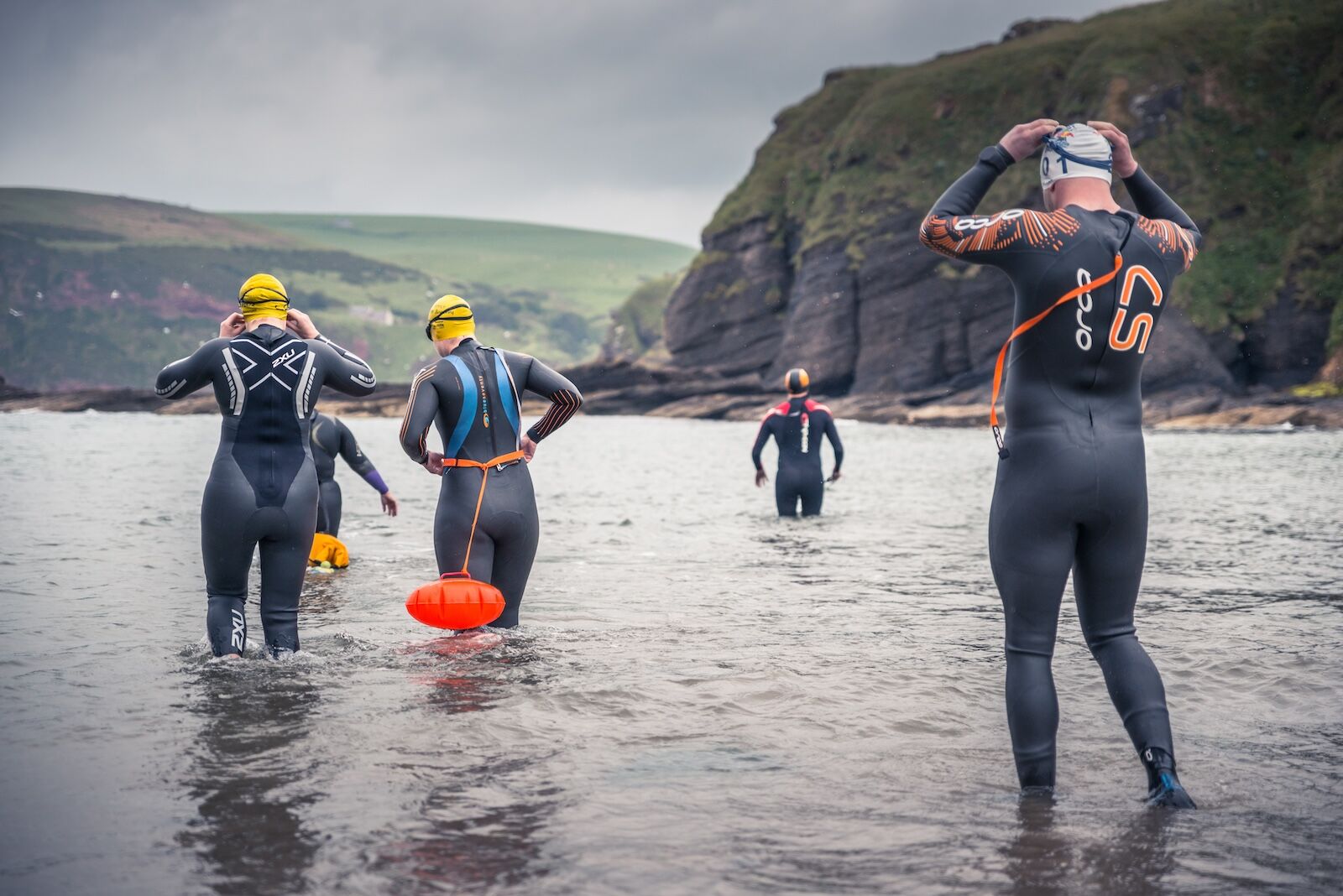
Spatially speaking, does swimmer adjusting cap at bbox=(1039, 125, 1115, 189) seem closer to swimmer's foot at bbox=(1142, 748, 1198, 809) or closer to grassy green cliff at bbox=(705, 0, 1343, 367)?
swimmer's foot at bbox=(1142, 748, 1198, 809)

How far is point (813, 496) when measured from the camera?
57.0 ft

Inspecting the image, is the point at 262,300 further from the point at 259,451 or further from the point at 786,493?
the point at 786,493

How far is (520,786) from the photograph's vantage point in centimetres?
514

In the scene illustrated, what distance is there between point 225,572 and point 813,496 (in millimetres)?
11359

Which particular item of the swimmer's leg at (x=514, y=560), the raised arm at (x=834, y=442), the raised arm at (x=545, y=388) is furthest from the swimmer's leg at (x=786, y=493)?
the swimmer's leg at (x=514, y=560)

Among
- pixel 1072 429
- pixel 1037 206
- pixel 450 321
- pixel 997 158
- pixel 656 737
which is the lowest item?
pixel 656 737

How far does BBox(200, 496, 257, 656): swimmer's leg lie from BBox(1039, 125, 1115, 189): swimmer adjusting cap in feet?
16.1

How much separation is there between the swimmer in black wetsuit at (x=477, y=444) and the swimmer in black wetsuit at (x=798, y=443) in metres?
7.93

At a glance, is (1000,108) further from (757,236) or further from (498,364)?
(498,364)

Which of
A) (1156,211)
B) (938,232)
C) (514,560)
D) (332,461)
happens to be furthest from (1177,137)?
(938,232)

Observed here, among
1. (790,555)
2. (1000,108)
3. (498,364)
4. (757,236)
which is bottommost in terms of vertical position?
(790,555)

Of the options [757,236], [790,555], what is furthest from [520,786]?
[757,236]

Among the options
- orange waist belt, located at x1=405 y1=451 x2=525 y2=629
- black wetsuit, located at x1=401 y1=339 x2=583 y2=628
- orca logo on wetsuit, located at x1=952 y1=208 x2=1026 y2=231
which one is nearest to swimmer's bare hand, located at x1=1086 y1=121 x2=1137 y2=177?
orca logo on wetsuit, located at x1=952 y1=208 x2=1026 y2=231

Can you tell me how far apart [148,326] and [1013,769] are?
211 meters
